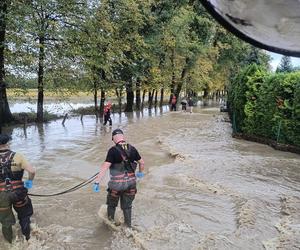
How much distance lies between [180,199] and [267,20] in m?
9.63

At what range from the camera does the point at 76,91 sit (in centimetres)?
2933

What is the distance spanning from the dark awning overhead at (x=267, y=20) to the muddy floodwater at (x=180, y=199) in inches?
272

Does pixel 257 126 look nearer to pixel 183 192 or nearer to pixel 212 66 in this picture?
pixel 183 192

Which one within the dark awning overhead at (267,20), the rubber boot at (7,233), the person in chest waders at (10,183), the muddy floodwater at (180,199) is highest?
the dark awning overhead at (267,20)

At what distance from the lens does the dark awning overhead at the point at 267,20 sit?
136 centimetres

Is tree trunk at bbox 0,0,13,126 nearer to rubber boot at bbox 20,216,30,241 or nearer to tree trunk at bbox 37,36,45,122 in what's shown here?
tree trunk at bbox 37,36,45,122

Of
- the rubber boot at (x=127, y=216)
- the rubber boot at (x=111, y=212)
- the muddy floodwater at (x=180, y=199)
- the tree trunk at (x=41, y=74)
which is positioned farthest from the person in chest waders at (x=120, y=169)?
the tree trunk at (x=41, y=74)

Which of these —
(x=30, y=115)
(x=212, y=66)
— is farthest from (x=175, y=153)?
(x=212, y=66)

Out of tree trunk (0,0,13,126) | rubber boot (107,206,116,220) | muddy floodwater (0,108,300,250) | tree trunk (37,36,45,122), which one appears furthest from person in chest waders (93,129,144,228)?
tree trunk (37,36,45,122)

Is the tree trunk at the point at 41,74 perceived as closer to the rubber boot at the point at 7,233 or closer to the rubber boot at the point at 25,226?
the rubber boot at the point at 25,226

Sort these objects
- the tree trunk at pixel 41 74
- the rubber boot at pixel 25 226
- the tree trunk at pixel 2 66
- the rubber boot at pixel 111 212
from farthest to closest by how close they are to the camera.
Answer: the tree trunk at pixel 41 74
the tree trunk at pixel 2 66
the rubber boot at pixel 111 212
the rubber boot at pixel 25 226

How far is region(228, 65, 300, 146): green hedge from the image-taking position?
1870 cm

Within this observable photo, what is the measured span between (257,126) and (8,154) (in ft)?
55.1

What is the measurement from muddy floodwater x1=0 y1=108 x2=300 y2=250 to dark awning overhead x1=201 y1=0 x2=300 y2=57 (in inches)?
272
